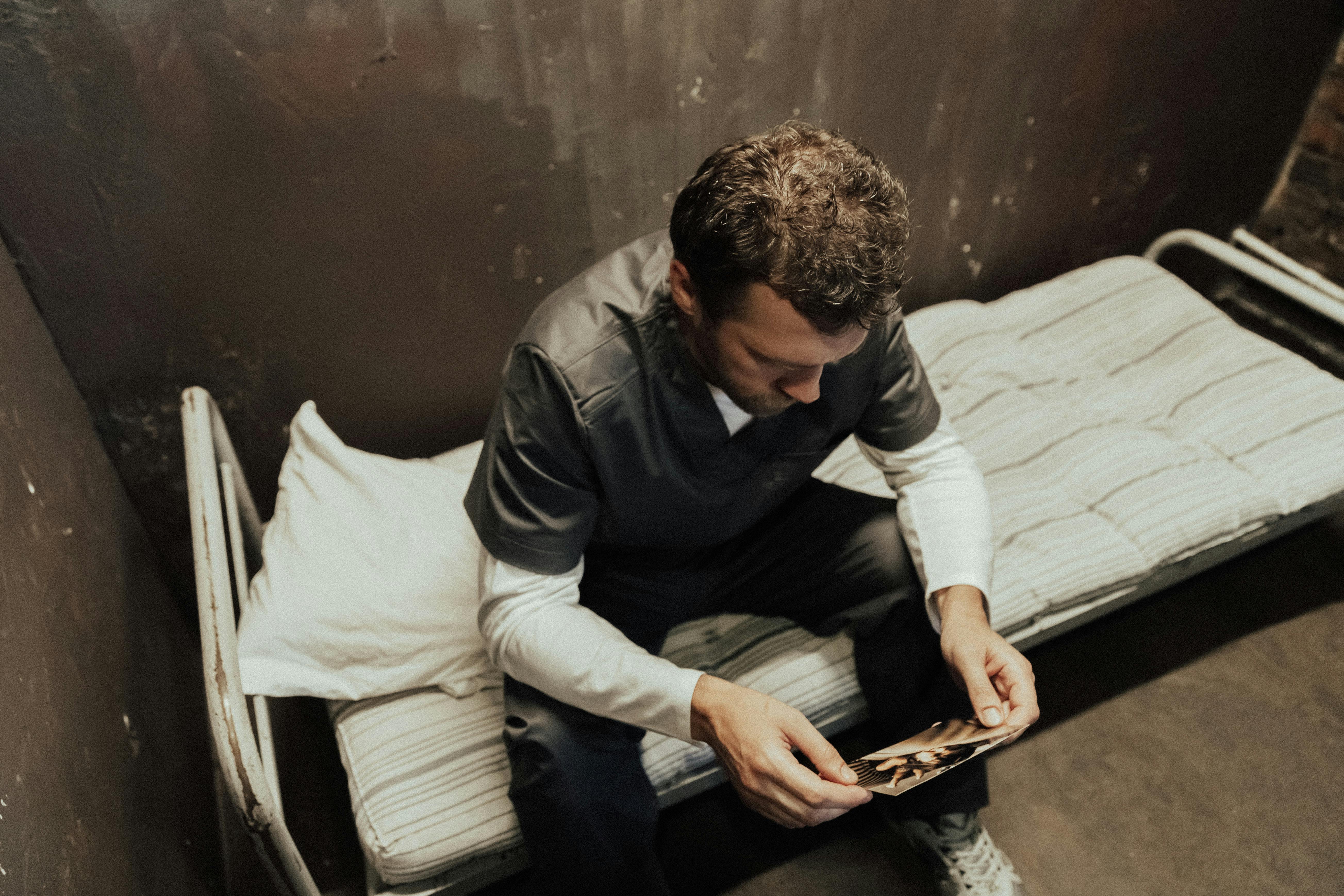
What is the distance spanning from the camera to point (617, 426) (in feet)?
3.90

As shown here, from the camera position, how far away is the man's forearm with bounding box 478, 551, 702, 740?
1.18m

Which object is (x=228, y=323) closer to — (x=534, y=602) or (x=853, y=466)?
(x=534, y=602)

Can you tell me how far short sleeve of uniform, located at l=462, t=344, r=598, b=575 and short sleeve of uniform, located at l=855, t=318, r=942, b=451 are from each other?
0.46 m

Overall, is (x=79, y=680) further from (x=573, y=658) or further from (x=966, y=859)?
(x=966, y=859)

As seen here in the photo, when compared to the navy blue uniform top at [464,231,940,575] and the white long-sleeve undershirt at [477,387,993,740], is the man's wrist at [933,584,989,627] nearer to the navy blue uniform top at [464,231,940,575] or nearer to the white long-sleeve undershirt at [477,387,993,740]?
the white long-sleeve undershirt at [477,387,993,740]

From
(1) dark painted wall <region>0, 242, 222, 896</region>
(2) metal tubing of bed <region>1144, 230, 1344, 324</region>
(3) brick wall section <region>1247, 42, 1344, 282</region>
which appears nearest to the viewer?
(1) dark painted wall <region>0, 242, 222, 896</region>

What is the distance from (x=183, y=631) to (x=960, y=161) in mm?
1997

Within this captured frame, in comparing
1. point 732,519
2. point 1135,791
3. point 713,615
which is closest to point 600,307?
point 732,519

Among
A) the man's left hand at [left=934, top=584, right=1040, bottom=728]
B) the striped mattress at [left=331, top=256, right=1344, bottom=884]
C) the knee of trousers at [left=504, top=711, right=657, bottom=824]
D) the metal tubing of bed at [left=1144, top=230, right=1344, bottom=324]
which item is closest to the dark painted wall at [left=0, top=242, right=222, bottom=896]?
the striped mattress at [left=331, top=256, right=1344, bottom=884]

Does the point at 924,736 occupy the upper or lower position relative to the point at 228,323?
lower

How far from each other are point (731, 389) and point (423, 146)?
84cm

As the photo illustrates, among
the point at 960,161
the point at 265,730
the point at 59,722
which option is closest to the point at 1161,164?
the point at 960,161

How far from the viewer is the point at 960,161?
2.17 meters

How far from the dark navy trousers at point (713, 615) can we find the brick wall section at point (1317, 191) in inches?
74.3
